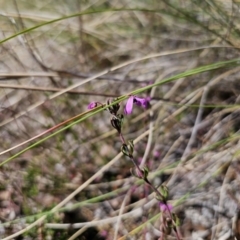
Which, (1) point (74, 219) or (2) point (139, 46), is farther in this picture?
(2) point (139, 46)

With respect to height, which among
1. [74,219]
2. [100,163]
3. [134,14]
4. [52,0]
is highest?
[52,0]

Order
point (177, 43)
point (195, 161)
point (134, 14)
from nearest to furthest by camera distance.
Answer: point (195, 161) → point (177, 43) → point (134, 14)

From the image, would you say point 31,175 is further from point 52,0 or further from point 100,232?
point 52,0

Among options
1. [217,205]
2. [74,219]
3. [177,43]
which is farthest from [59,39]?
[217,205]

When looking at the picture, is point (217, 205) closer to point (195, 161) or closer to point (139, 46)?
point (195, 161)

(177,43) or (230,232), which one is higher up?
(177,43)

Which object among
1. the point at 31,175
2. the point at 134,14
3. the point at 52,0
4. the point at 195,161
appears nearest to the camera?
the point at 195,161
